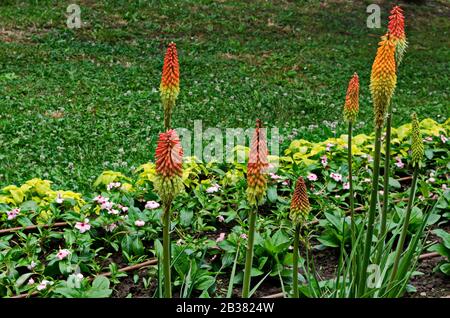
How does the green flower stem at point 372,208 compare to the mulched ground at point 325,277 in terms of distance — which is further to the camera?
the mulched ground at point 325,277

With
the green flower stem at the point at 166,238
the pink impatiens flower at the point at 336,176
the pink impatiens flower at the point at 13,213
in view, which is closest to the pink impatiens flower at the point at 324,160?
the pink impatiens flower at the point at 336,176

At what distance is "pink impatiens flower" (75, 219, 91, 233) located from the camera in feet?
12.7

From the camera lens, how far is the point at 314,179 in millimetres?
4715

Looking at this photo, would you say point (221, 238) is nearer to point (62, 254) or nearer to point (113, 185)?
point (62, 254)

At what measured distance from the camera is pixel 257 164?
6.52 ft

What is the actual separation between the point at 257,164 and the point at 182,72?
8.29 m

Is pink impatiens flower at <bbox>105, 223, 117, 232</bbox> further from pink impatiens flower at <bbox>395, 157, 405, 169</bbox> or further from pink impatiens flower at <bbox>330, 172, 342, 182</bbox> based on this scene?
pink impatiens flower at <bbox>395, 157, 405, 169</bbox>

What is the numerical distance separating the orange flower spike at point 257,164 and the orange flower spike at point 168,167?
234 mm

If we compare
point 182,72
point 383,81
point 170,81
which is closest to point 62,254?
point 170,81

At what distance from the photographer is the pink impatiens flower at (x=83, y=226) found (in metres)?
3.88

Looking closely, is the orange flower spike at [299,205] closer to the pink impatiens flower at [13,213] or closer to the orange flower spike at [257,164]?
the orange flower spike at [257,164]

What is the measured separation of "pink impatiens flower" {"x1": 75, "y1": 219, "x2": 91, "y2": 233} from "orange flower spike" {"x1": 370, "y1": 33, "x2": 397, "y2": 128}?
7.24ft

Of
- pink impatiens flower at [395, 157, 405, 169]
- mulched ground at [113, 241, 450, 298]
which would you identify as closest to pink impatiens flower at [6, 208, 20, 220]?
mulched ground at [113, 241, 450, 298]
